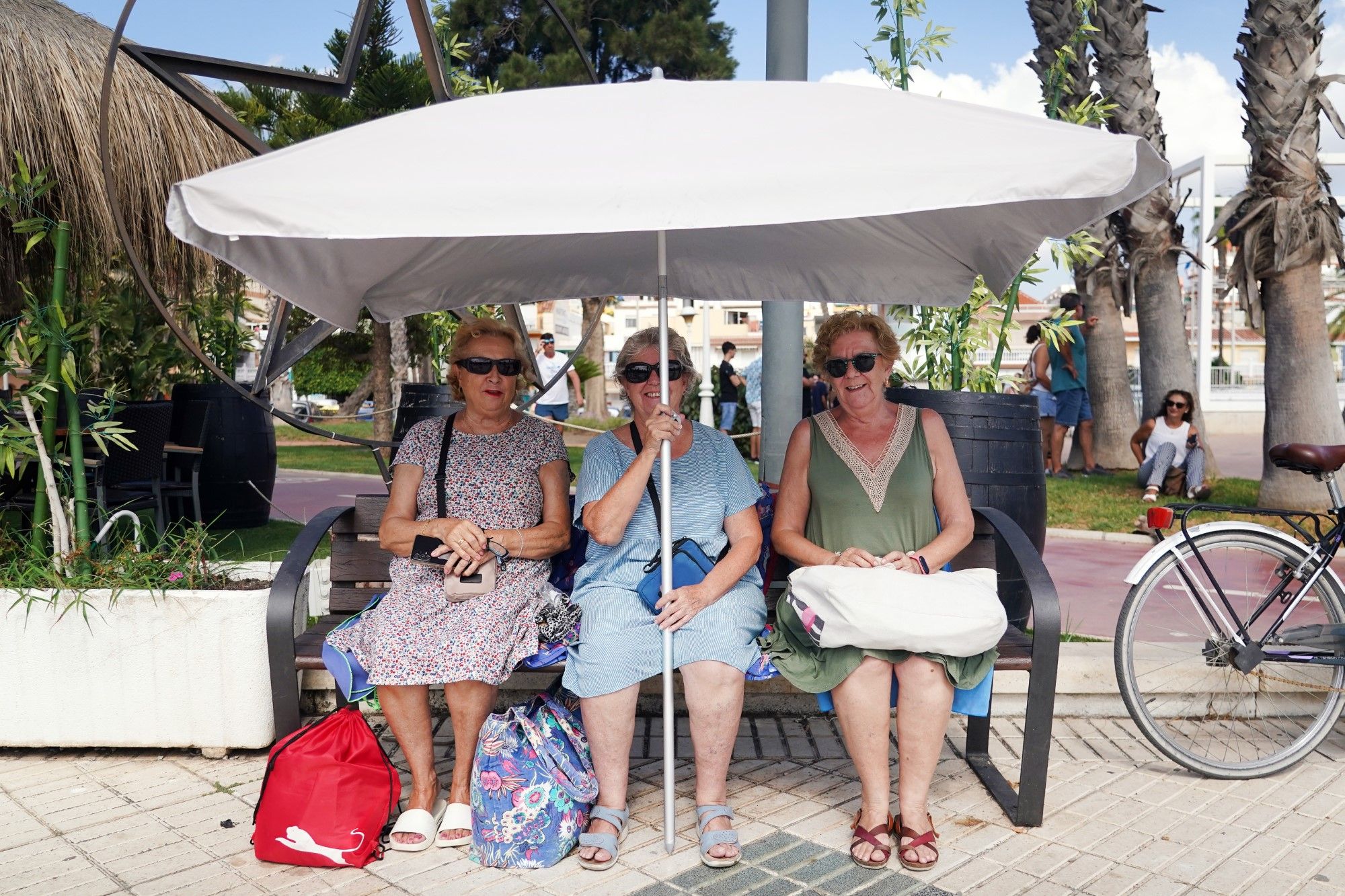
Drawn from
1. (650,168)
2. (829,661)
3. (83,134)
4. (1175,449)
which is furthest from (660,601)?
(1175,449)

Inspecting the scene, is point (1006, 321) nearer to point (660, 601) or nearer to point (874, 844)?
point (660, 601)

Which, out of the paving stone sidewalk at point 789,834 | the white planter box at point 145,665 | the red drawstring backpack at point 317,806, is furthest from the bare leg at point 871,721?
the white planter box at point 145,665

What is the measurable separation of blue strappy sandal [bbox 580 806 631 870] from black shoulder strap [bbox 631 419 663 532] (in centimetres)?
79

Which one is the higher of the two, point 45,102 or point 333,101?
point 333,101

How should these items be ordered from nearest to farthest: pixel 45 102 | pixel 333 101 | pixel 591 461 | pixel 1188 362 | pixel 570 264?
1. pixel 591 461
2. pixel 570 264
3. pixel 45 102
4. pixel 1188 362
5. pixel 333 101

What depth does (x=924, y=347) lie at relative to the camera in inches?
196

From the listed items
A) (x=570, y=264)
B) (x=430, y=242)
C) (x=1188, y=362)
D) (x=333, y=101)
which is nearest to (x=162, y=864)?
(x=430, y=242)

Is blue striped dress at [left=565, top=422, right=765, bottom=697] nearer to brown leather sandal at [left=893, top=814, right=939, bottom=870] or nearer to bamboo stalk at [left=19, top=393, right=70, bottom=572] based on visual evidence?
brown leather sandal at [left=893, top=814, right=939, bottom=870]

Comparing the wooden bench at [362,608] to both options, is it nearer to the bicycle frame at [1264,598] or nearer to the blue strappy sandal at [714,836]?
the bicycle frame at [1264,598]

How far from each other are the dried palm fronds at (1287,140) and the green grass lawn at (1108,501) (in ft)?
6.30

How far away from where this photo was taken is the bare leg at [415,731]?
9.82 feet

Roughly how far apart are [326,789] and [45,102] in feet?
14.1

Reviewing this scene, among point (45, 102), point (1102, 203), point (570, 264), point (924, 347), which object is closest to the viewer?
point (1102, 203)

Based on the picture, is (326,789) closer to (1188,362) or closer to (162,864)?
(162,864)
